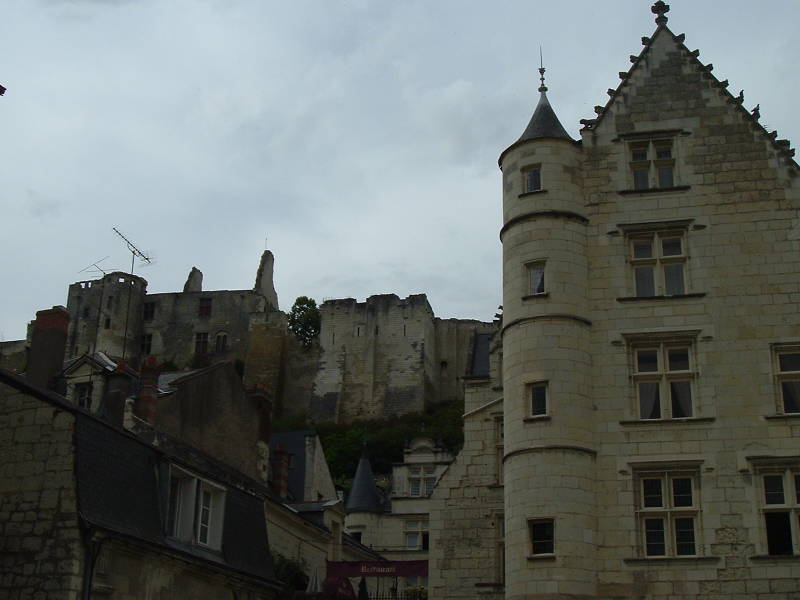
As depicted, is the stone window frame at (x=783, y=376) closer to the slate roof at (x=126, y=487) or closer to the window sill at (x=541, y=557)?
the window sill at (x=541, y=557)

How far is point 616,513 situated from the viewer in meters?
23.0

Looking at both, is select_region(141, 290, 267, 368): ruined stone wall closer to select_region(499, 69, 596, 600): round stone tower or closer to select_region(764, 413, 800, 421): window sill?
select_region(499, 69, 596, 600): round stone tower

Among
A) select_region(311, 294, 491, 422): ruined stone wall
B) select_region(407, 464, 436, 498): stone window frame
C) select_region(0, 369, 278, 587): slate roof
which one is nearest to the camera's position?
select_region(0, 369, 278, 587): slate roof

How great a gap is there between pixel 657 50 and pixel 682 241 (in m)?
4.44

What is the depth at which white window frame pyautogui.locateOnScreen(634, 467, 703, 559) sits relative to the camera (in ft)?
74.0

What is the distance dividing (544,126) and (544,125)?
0.04 m

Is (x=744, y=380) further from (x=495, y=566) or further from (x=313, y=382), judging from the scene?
(x=313, y=382)

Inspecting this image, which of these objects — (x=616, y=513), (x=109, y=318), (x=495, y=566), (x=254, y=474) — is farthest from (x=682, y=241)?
(x=109, y=318)

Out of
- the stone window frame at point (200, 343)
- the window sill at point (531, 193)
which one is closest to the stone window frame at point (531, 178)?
the window sill at point (531, 193)

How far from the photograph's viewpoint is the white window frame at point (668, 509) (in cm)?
2256

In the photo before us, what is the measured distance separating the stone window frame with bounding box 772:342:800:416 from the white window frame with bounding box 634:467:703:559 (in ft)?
6.83

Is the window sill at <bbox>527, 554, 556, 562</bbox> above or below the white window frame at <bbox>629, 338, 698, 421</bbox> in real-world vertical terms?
below

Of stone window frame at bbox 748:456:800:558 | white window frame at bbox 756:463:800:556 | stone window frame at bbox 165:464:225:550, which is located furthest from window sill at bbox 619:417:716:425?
stone window frame at bbox 165:464:225:550

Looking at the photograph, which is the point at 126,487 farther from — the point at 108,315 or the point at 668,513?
the point at 108,315
